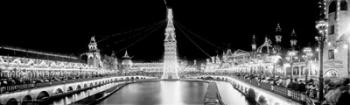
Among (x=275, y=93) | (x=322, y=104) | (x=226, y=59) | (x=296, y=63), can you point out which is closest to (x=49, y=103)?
(x=275, y=93)

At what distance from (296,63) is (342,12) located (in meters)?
41.2

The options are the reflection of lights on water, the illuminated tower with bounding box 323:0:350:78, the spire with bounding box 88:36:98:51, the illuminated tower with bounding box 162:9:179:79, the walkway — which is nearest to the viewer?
the illuminated tower with bounding box 323:0:350:78

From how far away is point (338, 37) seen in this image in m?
39.9

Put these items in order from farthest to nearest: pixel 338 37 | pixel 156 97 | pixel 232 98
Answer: pixel 232 98, pixel 156 97, pixel 338 37

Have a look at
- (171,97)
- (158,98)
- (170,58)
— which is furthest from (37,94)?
(170,58)

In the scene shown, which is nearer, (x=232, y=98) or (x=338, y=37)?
(x=338, y=37)

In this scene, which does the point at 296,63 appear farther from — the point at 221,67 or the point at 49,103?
the point at 221,67

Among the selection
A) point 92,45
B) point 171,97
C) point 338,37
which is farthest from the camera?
point 92,45

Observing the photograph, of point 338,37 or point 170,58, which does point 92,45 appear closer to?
point 170,58

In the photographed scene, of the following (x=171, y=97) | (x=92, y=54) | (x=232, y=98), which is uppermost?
(x=92, y=54)

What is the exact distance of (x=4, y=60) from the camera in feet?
167

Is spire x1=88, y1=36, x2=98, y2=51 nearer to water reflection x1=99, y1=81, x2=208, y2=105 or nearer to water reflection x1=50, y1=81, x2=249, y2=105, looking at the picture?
water reflection x1=50, y1=81, x2=249, y2=105

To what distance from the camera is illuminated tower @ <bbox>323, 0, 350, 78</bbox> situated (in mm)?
38906

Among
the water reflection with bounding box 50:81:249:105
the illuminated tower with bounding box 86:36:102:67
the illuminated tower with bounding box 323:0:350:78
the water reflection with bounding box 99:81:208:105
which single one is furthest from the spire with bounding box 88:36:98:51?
the illuminated tower with bounding box 323:0:350:78
